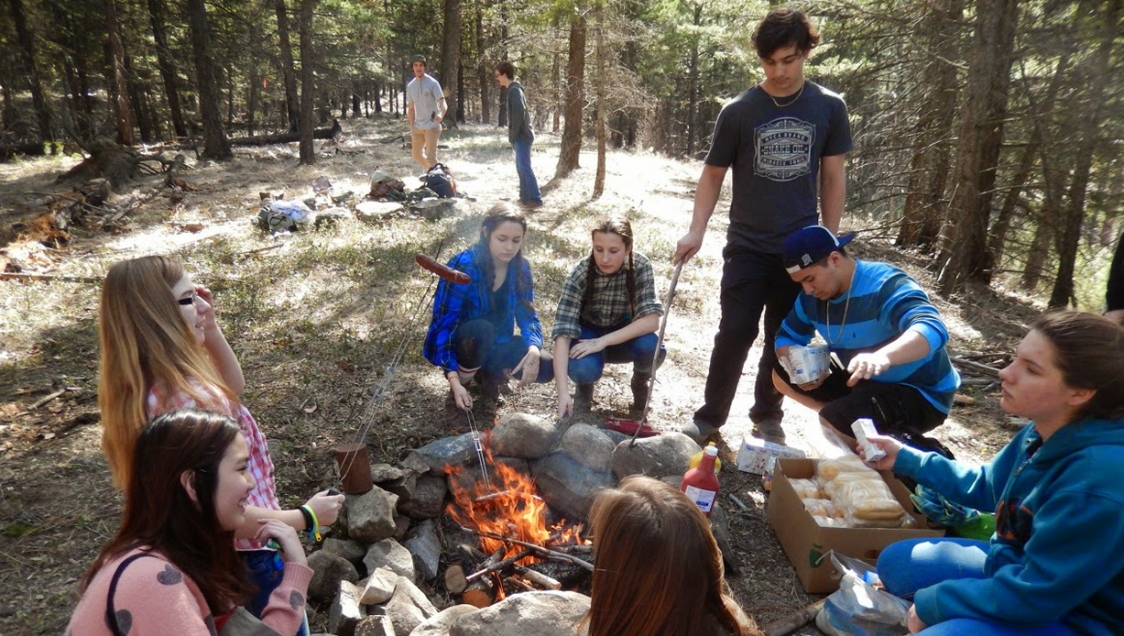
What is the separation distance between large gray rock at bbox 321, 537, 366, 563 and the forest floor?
28cm

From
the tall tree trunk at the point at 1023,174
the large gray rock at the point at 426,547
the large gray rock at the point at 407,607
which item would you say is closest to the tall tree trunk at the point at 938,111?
the tall tree trunk at the point at 1023,174

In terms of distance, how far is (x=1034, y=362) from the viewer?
1945mm

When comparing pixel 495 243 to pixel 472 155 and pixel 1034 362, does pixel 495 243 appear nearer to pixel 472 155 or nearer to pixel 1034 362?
pixel 1034 362

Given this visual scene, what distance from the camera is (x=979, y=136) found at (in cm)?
702

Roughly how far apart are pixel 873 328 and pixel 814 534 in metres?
1.09

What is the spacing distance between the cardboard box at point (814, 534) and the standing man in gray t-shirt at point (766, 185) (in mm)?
743

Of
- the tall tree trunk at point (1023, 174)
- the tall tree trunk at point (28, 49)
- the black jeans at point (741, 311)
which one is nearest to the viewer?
the black jeans at point (741, 311)

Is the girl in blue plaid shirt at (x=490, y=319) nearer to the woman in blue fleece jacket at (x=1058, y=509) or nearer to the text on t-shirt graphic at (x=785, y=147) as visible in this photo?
the text on t-shirt graphic at (x=785, y=147)

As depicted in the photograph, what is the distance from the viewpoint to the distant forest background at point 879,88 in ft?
22.3

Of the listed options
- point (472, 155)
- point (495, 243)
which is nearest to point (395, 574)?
point (495, 243)

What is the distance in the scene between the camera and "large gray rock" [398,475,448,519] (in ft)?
10.7

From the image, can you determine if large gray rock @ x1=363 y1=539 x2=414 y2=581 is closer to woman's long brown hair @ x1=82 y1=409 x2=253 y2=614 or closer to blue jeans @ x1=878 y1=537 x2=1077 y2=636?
woman's long brown hair @ x1=82 y1=409 x2=253 y2=614

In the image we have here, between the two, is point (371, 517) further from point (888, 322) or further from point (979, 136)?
point (979, 136)

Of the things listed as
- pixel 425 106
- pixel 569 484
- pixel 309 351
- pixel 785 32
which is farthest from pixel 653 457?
pixel 425 106
